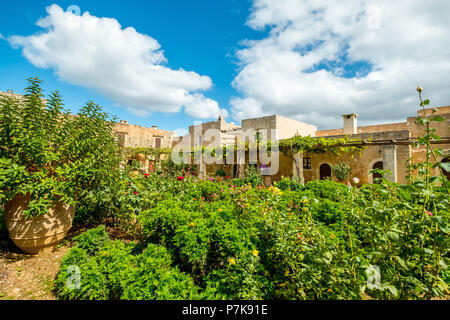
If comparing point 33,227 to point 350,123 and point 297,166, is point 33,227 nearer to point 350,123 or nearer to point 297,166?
point 297,166

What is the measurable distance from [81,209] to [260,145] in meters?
8.69

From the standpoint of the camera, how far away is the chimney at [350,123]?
14.0 metres

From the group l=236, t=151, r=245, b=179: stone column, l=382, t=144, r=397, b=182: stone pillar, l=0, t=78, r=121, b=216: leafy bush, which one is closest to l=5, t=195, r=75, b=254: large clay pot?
l=0, t=78, r=121, b=216: leafy bush

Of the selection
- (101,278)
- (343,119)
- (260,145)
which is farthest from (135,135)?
(101,278)

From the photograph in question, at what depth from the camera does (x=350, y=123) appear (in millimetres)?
14070

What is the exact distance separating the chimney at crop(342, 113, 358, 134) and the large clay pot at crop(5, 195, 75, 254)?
15840mm

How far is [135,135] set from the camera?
19.8 metres

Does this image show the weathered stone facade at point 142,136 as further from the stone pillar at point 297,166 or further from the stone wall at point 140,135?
the stone pillar at point 297,166

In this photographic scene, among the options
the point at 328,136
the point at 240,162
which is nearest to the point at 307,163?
the point at 328,136

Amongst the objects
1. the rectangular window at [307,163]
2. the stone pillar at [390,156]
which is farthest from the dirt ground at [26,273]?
the rectangular window at [307,163]

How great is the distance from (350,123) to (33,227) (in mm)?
16412
